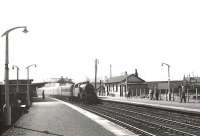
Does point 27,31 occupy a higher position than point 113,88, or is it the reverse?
point 27,31

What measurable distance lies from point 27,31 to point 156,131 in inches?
353

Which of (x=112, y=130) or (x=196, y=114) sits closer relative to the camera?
(x=112, y=130)

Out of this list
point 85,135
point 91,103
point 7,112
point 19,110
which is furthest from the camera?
point 91,103

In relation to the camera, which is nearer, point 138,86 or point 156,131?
point 156,131

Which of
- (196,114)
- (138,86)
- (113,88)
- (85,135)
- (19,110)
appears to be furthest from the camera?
(113,88)

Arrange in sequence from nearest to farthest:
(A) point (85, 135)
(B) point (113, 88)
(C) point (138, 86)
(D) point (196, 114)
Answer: (A) point (85, 135) < (D) point (196, 114) < (C) point (138, 86) < (B) point (113, 88)

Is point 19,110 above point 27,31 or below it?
below

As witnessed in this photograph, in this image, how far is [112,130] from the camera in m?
16.5

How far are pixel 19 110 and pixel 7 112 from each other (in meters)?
8.74

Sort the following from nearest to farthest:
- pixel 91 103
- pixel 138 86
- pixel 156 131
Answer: pixel 156 131 → pixel 91 103 → pixel 138 86

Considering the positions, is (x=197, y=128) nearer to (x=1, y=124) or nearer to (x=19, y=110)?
(x=1, y=124)

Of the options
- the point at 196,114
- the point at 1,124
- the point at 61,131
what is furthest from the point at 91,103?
the point at 61,131

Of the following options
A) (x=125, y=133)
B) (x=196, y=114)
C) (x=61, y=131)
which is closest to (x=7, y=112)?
(x=61, y=131)

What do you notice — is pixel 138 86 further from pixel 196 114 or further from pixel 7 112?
pixel 7 112
